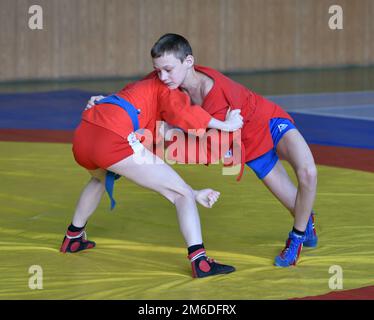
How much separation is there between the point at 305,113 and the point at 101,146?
5.52 m

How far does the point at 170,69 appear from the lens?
4309 mm

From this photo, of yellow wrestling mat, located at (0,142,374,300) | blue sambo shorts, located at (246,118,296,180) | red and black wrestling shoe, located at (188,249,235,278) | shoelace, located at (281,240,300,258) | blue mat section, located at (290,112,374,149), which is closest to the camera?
yellow wrestling mat, located at (0,142,374,300)

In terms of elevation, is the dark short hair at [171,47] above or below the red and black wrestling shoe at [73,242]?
above

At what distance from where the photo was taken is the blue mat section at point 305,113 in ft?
26.9

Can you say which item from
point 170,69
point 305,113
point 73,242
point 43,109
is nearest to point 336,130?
point 305,113

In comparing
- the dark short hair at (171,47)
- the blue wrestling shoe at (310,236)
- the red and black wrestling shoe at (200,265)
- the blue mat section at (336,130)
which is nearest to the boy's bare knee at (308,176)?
the blue wrestling shoe at (310,236)

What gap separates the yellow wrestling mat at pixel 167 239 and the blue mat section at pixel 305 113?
5.05ft

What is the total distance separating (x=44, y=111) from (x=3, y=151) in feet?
7.44

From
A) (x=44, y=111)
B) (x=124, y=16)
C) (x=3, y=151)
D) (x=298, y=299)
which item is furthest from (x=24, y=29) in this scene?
(x=298, y=299)

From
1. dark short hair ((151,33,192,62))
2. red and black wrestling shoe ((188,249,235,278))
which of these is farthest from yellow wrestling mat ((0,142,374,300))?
dark short hair ((151,33,192,62))

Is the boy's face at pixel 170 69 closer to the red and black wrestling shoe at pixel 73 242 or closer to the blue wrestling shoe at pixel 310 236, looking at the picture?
the red and black wrestling shoe at pixel 73 242

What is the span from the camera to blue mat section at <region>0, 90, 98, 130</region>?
8664 millimetres

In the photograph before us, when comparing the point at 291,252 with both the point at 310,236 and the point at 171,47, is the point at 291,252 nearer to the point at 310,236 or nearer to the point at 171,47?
the point at 310,236

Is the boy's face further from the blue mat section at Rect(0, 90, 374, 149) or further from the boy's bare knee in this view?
the blue mat section at Rect(0, 90, 374, 149)
